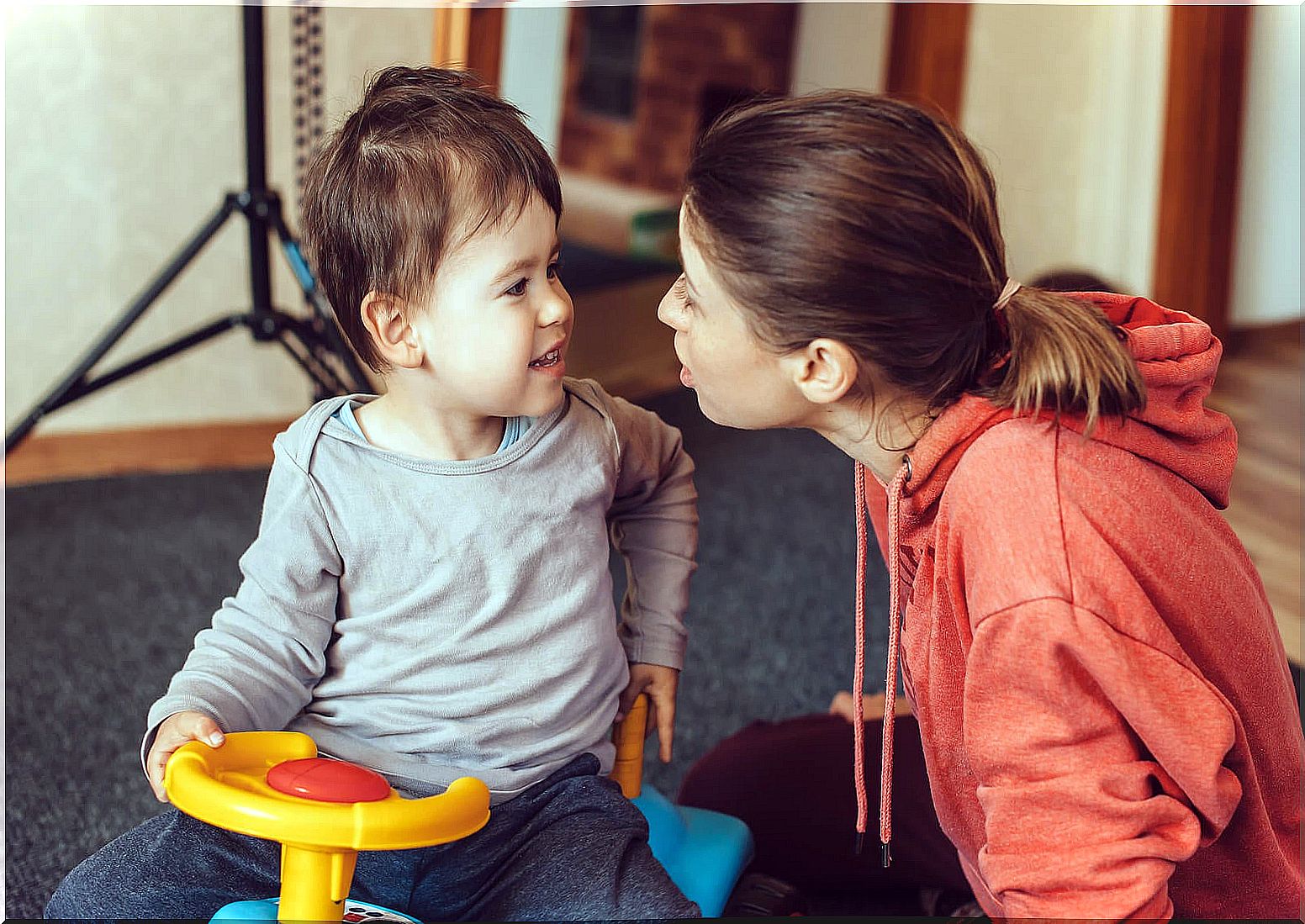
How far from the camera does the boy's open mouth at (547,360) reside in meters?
0.82

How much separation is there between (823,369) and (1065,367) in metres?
0.13

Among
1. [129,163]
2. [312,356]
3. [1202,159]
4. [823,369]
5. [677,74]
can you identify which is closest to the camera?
[823,369]

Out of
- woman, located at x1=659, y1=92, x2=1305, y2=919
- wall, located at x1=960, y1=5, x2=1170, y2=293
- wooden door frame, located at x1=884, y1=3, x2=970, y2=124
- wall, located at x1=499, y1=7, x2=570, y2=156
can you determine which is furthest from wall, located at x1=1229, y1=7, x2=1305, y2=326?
woman, located at x1=659, y1=92, x2=1305, y2=919

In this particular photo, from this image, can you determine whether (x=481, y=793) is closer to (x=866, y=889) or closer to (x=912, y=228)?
(x=912, y=228)

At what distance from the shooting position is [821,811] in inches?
43.2

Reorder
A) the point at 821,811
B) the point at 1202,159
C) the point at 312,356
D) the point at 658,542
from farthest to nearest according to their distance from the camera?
1. the point at 1202,159
2. the point at 312,356
3. the point at 821,811
4. the point at 658,542

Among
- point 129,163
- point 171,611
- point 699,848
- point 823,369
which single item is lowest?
point 171,611

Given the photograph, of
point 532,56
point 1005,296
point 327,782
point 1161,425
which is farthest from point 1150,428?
point 532,56

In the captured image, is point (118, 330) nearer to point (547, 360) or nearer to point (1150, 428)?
point (547, 360)

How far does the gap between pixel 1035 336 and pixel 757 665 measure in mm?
856

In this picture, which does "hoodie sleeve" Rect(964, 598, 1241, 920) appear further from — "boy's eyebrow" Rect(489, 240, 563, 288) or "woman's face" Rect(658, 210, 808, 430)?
"boy's eyebrow" Rect(489, 240, 563, 288)

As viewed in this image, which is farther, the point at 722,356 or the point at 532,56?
the point at 532,56

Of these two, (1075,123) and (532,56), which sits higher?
(532,56)

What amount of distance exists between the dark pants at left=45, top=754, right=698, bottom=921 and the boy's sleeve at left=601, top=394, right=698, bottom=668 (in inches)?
5.6
